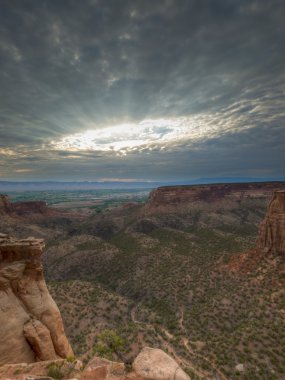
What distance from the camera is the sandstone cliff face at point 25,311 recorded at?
16375 millimetres

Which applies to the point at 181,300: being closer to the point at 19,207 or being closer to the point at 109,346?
the point at 109,346

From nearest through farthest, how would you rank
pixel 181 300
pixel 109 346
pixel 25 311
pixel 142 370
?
pixel 142 370 → pixel 25 311 → pixel 109 346 → pixel 181 300

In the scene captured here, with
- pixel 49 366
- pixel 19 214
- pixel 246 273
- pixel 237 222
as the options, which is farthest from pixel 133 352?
pixel 19 214

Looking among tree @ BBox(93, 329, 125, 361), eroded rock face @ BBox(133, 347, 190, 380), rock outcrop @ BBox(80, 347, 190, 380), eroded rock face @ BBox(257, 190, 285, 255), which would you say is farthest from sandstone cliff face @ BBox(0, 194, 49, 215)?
eroded rock face @ BBox(133, 347, 190, 380)

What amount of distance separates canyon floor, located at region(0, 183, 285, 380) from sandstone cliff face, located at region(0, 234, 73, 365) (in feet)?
39.4

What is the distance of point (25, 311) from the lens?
59.6 feet

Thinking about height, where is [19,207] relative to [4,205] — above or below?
below

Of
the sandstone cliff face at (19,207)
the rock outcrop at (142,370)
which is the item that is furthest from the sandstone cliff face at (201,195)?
the rock outcrop at (142,370)

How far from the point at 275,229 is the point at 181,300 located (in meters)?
27.7

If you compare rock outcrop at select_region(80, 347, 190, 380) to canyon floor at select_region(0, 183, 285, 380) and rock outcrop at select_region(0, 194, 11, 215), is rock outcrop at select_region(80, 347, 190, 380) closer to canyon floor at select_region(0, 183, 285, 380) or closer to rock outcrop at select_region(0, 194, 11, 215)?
canyon floor at select_region(0, 183, 285, 380)

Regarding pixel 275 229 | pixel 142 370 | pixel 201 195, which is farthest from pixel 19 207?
pixel 142 370

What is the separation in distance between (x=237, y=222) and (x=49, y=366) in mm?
111508

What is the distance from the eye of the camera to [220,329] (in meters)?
37.0

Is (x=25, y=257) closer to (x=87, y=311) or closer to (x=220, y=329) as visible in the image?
(x=87, y=311)
